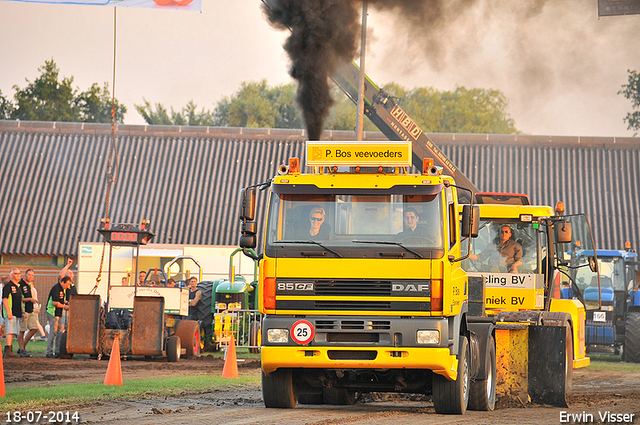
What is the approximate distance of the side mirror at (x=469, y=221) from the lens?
11023 mm

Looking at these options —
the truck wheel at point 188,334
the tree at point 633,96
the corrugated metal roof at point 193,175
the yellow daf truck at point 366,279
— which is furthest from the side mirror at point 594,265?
the tree at point 633,96

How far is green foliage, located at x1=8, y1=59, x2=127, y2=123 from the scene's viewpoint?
202 ft

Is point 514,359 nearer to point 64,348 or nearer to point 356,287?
point 356,287

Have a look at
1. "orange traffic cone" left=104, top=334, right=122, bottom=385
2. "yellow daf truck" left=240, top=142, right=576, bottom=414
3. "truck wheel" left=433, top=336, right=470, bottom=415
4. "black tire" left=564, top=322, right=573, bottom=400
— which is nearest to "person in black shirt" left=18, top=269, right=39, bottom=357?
"orange traffic cone" left=104, top=334, right=122, bottom=385

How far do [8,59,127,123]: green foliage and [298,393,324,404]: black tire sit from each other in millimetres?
51985

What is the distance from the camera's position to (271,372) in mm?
11406

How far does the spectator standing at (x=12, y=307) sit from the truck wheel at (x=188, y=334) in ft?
12.3

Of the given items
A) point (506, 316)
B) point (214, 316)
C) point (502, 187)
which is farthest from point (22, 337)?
point (502, 187)

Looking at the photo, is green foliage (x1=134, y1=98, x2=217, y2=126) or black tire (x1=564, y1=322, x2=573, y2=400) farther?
green foliage (x1=134, y1=98, x2=217, y2=126)

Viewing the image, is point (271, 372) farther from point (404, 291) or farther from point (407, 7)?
point (407, 7)

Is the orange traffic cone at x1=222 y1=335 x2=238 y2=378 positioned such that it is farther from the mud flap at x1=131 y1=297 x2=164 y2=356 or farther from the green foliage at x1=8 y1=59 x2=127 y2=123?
the green foliage at x1=8 y1=59 x2=127 y2=123

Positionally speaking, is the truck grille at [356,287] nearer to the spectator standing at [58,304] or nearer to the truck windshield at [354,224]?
Answer: the truck windshield at [354,224]

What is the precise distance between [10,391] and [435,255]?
646 centimetres

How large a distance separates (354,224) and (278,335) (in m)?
1.63
